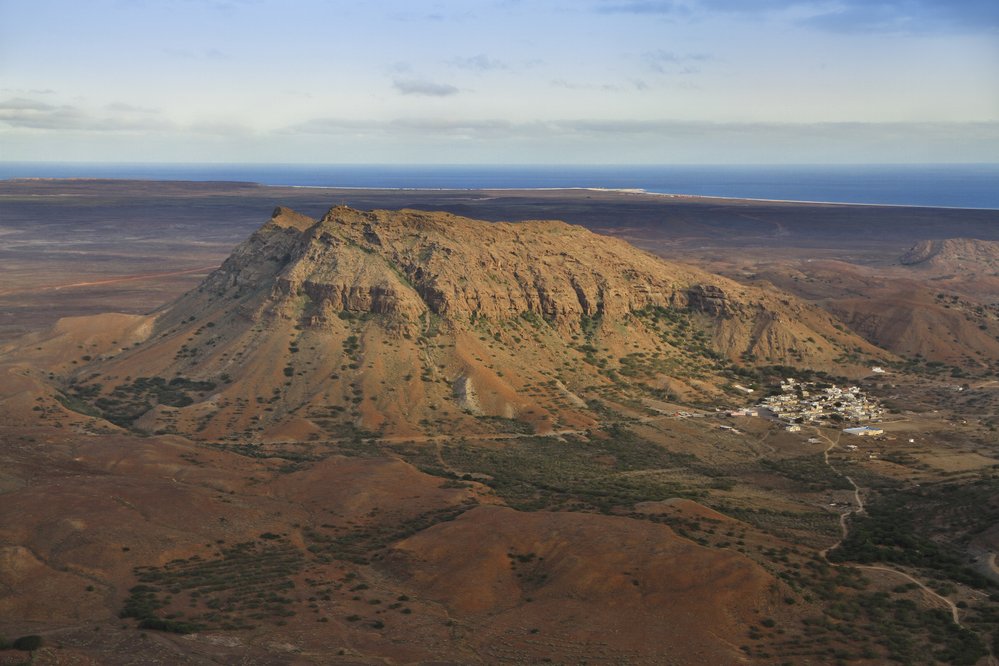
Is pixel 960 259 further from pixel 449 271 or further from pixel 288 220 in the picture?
pixel 288 220

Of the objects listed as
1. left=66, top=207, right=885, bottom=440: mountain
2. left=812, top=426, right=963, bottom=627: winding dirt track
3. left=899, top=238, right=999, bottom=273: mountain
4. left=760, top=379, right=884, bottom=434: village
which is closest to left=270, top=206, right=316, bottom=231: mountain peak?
left=66, top=207, right=885, bottom=440: mountain

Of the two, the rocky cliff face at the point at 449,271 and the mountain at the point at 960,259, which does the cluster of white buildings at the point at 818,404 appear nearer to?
the rocky cliff face at the point at 449,271

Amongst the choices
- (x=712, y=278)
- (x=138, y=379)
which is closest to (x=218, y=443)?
(x=138, y=379)

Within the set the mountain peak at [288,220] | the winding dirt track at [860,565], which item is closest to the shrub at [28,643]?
the winding dirt track at [860,565]

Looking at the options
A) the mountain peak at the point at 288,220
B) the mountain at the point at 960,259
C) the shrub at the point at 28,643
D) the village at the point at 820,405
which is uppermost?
the mountain peak at the point at 288,220

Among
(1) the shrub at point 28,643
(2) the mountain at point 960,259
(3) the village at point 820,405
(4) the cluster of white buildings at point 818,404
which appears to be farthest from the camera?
(2) the mountain at point 960,259

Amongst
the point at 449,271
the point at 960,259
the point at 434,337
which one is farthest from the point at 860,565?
the point at 960,259
